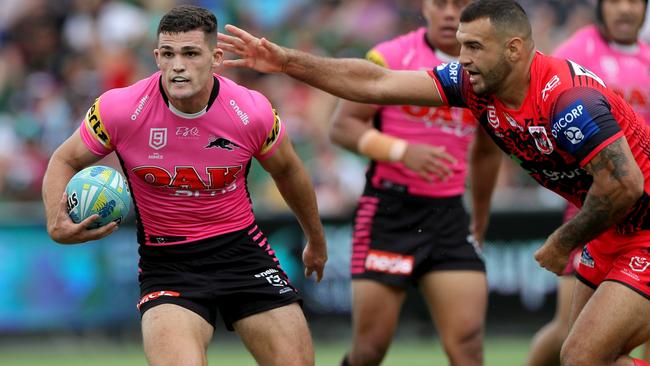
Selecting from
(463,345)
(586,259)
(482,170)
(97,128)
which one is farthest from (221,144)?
(482,170)

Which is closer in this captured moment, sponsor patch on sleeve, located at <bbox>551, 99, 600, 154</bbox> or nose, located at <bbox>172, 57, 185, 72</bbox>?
sponsor patch on sleeve, located at <bbox>551, 99, 600, 154</bbox>

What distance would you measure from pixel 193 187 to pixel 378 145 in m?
1.91

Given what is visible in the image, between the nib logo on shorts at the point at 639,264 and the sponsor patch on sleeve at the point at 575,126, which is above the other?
the sponsor patch on sleeve at the point at 575,126

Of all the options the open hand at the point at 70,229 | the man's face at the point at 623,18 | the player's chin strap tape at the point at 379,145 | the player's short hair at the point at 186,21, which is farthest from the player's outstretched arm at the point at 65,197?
the man's face at the point at 623,18

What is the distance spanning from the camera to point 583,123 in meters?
6.28

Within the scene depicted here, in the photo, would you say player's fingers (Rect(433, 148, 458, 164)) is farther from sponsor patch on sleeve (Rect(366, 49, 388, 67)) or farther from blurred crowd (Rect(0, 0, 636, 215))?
blurred crowd (Rect(0, 0, 636, 215))

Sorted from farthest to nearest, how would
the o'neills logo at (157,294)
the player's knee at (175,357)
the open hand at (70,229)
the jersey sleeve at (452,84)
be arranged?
→ the jersey sleeve at (452,84), the o'neills logo at (157,294), the open hand at (70,229), the player's knee at (175,357)

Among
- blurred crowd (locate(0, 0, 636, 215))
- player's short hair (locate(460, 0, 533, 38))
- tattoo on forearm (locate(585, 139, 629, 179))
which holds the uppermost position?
player's short hair (locate(460, 0, 533, 38))

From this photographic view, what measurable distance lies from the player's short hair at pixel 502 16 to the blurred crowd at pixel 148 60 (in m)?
5.87

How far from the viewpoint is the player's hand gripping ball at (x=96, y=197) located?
6.49m

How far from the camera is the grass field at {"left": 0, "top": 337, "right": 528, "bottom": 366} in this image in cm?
1141

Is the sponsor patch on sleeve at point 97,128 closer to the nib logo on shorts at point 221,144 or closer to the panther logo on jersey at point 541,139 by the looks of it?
the nib logo on shorts at point 221,144

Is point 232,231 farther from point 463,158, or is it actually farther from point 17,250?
point 17,250

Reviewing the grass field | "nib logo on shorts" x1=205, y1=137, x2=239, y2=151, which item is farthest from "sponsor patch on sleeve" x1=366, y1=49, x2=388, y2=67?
the grass field
